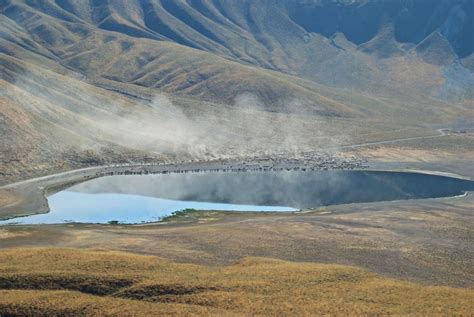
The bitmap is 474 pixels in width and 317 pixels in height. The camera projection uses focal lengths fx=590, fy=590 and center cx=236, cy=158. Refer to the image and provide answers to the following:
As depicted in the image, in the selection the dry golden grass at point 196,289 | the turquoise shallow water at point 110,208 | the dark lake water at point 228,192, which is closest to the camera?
the dry golden grass at point 196,289

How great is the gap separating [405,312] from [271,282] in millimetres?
14343

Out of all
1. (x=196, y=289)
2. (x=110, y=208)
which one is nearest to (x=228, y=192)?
(x=110, y=208)

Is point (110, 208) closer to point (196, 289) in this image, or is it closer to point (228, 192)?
point (228, 192)

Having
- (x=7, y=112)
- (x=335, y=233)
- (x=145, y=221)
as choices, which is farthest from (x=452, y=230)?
(x=7, y=112)

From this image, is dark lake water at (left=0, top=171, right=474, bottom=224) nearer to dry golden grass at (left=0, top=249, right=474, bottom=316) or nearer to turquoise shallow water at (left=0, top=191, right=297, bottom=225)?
turquoise shallow water at (left=0, top=191, right=297, bottom=225)

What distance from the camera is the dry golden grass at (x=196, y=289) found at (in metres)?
55.8

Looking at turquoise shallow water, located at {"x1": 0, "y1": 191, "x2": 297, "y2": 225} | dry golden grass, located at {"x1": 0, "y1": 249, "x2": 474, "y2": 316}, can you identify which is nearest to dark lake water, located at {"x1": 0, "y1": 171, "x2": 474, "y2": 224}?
turquoise shallow water, located at {"x1": 0, "y1": 191, "x2": 297, "y2": 225}

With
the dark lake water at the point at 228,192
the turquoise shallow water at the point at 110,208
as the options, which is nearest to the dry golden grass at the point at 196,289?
the turquoise shallow water at the point at 110,208

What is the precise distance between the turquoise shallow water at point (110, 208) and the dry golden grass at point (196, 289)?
99.6 ft

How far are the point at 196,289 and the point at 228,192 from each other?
70.5 meters

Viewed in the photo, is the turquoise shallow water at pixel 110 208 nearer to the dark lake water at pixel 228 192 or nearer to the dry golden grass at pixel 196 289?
the dark lake water at pixel 228 192

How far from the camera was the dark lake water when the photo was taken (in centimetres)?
10894

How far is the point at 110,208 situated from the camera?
366 ft

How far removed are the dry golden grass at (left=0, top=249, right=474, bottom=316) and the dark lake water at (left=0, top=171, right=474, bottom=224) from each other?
34.8 meters
